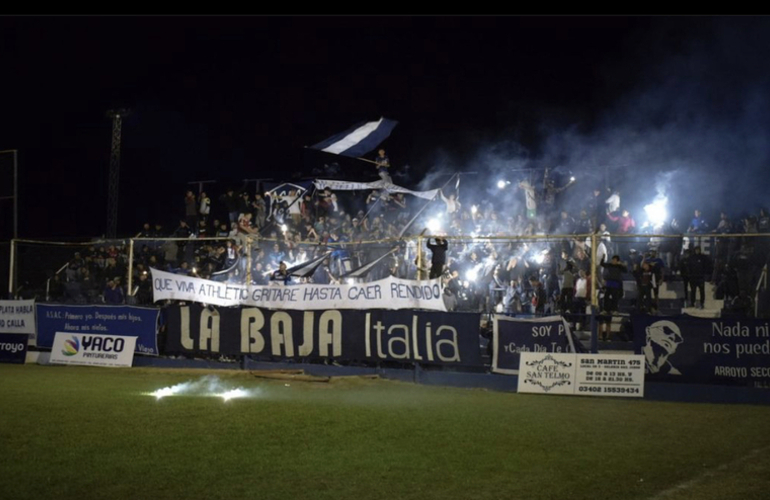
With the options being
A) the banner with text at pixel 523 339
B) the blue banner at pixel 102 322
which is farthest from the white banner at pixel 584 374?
the blue banner at pixel 102 322

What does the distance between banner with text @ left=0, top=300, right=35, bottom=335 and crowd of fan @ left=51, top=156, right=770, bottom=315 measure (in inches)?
76.1

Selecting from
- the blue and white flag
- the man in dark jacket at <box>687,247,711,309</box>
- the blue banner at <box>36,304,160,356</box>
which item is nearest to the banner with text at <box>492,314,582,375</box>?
the man in dark jacket at <box>687,247,711,309</box>

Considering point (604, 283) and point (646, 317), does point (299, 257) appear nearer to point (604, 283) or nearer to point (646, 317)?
point (604, 283)

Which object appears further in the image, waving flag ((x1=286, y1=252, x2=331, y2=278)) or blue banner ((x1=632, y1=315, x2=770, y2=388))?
waving flag ((x1=286, y1=252, x2=331, y2=278))

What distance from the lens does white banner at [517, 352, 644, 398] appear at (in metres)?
14.9

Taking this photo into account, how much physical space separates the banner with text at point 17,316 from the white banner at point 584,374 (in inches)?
512

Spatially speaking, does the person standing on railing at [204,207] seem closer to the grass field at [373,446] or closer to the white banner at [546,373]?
the grass field at [373,446]

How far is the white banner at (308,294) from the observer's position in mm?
17141

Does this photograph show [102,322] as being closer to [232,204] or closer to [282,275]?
[282,275]

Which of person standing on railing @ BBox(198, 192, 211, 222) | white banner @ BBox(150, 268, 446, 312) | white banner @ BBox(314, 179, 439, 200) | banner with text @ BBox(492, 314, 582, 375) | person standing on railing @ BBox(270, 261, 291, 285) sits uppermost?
white banner @ BBox(314, 179, 439, 200)

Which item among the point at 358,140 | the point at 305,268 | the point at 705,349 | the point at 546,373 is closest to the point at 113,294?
the point at 305,268

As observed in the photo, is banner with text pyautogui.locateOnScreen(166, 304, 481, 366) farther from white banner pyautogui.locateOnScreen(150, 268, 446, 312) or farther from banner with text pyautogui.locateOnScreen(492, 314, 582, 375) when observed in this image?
banner with text pyautogui.locateOnScreen(492, 314, 582, 375)

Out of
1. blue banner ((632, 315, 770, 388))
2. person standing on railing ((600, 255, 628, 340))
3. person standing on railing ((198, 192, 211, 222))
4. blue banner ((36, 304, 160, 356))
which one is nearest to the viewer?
blue banner ((632, 315, 770, 388))

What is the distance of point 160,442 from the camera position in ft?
32.6
